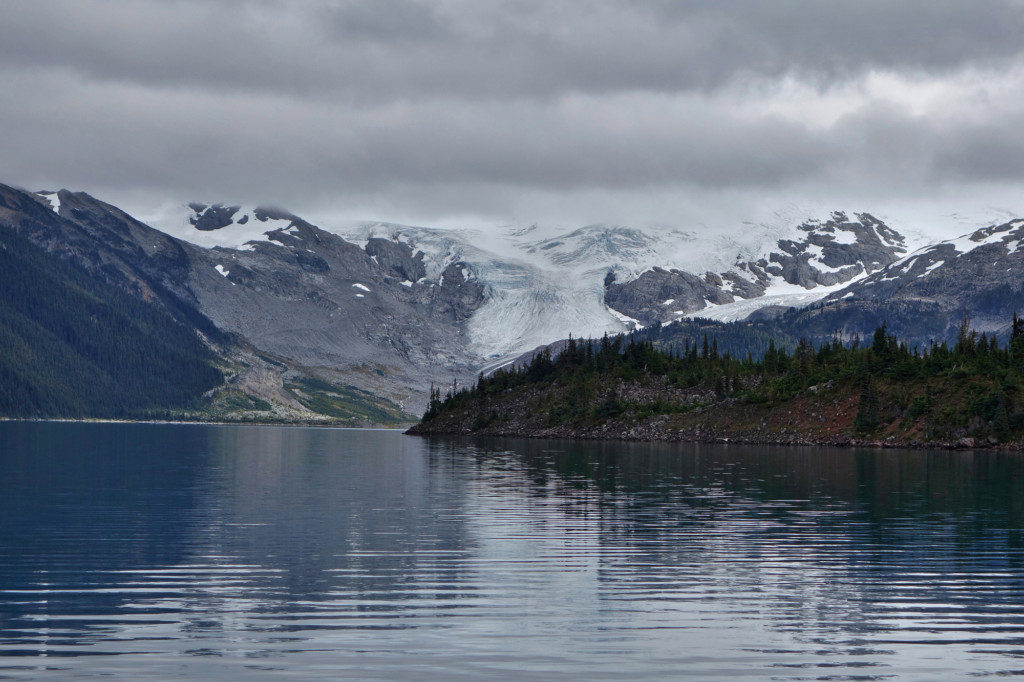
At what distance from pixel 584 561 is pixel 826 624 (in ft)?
53.2

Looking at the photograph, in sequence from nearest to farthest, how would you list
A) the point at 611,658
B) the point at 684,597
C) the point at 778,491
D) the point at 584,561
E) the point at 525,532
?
the point at 611,658 → the point at 684,597 → the point at 584,561 → the point at 525,532 → the point at 778,491

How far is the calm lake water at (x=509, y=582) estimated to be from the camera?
106 feet

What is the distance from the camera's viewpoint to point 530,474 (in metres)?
122

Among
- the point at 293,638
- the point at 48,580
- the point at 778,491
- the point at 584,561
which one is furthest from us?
the point at 778,491

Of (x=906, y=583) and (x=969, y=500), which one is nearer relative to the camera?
(x=906, y=583)

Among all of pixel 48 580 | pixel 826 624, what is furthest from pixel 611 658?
pixel 48 580

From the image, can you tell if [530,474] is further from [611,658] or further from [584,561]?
[611,658]

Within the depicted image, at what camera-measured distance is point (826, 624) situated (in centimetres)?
3791

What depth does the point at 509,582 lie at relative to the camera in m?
46.3

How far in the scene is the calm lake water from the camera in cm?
3234

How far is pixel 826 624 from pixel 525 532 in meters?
28.2

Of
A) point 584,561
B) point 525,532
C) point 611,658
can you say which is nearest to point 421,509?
point 525,532

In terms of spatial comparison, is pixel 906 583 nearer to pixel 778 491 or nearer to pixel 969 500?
pixel 969 500

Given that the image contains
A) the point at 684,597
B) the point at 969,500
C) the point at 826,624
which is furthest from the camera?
the point at 969,500
